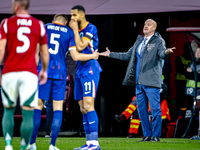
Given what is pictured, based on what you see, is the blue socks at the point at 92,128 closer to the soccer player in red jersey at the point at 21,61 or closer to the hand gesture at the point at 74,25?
the hand gesture at the point at 74,25

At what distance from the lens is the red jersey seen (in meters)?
3.84

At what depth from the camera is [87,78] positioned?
5.20 m

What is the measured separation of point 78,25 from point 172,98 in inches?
239

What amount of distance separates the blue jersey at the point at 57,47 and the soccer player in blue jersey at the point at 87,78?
15 centimetres

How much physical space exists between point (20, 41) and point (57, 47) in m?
1.17

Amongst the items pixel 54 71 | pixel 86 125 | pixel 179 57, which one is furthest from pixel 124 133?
pixel 54 71

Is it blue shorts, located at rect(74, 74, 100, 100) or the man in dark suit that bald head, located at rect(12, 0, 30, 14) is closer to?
blue shorts, located at rect(74, 74, 100, 100)

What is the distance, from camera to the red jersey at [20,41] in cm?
384

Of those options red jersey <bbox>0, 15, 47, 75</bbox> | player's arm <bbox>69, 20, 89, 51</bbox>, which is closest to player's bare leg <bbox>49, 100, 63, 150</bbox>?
player's arm <bbox>69, 20, 89, 51</bbox>

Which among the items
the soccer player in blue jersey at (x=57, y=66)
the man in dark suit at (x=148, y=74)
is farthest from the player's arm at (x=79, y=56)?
the man in dark suit at (x=148, y=74)

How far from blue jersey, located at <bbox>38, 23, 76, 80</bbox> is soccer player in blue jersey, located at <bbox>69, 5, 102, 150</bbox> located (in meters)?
0.15

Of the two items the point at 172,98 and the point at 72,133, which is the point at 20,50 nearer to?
the point at 72,133

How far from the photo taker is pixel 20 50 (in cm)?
385

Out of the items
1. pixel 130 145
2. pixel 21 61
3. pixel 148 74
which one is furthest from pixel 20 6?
pixel 148 74
